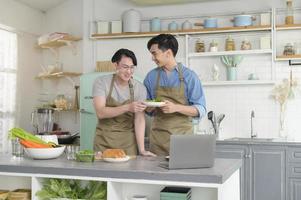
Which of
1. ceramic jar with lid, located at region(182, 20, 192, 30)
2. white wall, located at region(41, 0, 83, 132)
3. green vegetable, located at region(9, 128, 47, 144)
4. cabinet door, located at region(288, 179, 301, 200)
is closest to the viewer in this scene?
green vegetable, located at region(9, 128, 47, 144)

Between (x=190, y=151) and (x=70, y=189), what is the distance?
81cm

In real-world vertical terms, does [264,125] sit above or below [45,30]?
below

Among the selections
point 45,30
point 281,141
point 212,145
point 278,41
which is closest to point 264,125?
point 281,141

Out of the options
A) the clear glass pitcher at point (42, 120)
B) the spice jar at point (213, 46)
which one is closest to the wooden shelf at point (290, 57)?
the spice jar at point (213, 46)

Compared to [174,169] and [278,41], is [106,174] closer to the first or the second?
[174,169]

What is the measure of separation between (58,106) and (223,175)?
4.41m

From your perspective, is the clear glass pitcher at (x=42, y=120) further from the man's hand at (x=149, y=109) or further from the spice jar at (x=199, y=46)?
Result: the spice jar at (x=199, y=46)

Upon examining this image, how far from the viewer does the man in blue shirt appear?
345cm

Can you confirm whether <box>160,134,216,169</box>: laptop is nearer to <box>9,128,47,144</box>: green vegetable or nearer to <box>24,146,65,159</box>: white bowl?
<box>24,146,65,159</box>: white bowl

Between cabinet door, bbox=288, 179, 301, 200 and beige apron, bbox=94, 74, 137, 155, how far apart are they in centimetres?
229

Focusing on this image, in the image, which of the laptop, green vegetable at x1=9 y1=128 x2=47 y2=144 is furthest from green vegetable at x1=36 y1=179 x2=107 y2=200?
the laptop

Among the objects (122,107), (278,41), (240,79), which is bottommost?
(122,107)

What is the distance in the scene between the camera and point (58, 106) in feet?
20.7

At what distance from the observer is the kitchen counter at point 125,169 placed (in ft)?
7.54
